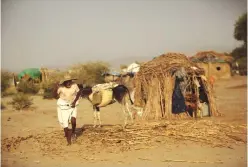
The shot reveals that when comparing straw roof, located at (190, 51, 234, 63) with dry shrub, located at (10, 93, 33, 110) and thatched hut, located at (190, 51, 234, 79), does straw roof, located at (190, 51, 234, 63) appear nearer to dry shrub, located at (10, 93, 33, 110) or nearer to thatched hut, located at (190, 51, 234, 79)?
thatched hut, located at (190, 51, 234, 79)

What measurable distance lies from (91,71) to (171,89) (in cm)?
2135

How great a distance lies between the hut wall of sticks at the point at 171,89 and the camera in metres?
10.9

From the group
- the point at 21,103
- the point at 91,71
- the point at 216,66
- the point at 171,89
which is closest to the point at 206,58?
the point at 216,66

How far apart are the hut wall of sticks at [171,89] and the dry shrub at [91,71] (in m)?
17.7

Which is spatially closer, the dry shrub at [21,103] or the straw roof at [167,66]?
the straw roof at [167,66]

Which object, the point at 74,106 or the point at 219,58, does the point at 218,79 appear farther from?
the point at 74,106

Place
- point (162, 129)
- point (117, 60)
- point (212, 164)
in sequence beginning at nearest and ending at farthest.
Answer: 1. point (212, 164)
2. point (162, 129)
3. point (117, 60)

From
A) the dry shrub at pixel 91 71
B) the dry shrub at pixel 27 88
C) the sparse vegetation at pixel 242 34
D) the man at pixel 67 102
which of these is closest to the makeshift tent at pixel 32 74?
the dry shrub at pixel 91 71

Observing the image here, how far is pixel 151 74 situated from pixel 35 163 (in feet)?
19.2

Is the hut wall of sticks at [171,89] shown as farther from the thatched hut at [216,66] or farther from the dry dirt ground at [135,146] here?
the thatched hut at [216,66]

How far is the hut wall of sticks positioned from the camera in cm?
1086

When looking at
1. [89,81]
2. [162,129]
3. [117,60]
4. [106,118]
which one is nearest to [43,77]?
[89,81]

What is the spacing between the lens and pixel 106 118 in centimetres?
1203

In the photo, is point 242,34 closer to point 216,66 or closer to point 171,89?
point 216,66
